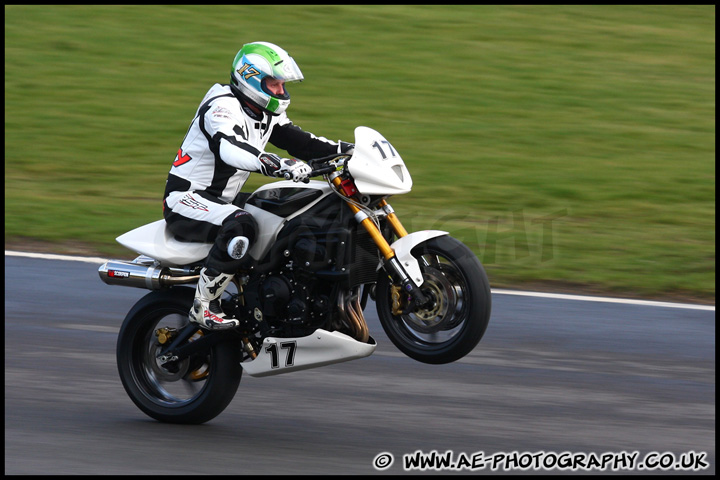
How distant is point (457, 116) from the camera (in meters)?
14.7

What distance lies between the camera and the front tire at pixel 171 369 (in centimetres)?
603

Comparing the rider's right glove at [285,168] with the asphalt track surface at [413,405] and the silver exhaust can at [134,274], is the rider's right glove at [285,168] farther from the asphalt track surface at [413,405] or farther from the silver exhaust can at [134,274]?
the asphalt track surface at [413,405]

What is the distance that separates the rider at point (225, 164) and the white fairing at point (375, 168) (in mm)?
376

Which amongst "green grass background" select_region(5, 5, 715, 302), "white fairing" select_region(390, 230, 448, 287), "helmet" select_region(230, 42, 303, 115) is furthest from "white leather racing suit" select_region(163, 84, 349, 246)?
"green grass background" select_region(5, 5, 715, 302)

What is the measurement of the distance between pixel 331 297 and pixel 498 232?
16.4ft

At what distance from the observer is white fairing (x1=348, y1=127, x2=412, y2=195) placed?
5551 mm

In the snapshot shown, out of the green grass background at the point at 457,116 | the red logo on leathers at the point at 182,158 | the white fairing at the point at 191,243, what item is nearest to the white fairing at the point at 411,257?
the white fairing at the point at 191,243

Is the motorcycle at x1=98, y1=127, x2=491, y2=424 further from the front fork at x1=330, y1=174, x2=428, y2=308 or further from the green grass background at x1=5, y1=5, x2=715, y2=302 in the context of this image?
the green grass background at x1=5, y1=5, x2=715, y2=302

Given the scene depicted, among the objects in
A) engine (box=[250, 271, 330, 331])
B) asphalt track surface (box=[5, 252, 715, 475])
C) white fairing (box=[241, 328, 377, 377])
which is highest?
engine (box=[250, 271, 330, 331])

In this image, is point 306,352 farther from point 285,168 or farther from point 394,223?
point 285,168

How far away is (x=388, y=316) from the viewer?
573 centimetres

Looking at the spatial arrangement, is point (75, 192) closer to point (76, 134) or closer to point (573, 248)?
point (76, 134)

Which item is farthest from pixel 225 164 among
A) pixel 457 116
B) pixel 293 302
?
pixel 457 116

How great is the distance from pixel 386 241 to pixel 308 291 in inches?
20.2
